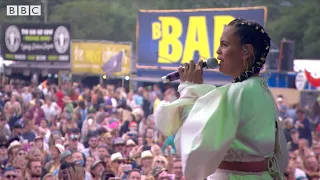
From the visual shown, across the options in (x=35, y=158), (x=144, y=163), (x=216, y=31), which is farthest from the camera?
(x=216, y=31)

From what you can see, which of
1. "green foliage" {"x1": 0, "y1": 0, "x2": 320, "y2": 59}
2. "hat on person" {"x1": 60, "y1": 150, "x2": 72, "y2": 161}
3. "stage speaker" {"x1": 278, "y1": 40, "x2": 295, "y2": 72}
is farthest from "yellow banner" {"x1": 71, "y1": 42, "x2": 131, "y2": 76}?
"hat on person" {"x1": 60, "y1": 150, "x2": 72, "y2": 161}

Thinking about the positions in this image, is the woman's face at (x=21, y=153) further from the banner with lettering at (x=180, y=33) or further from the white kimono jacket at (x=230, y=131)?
the banner with lettering at (x=180, y=33)

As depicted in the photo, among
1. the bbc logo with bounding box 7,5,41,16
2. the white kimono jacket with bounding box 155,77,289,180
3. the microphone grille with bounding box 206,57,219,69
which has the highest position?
the bbc logo with bounding box 7,5,41,16

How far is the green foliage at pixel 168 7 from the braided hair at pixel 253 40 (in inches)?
1274

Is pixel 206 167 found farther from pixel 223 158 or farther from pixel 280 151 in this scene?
pixel 280 151

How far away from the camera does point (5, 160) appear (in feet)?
30.7

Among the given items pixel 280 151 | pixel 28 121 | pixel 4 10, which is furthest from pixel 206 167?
pixel 4 10

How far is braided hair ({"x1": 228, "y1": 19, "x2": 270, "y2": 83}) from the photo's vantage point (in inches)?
142

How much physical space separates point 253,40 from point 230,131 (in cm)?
47

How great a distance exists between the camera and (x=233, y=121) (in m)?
3.46

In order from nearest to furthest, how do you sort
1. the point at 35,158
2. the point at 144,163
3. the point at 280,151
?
1. the point at 280,151
2. the point at 35,158
3. the point at 144,163

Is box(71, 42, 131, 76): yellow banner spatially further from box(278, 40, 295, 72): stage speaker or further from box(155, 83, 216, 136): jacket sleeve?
box(155, 83, 216, 136): jacket sleeve

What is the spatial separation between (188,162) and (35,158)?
17.0 feet

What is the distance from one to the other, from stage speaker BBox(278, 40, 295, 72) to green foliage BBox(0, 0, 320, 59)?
48.5 ft
